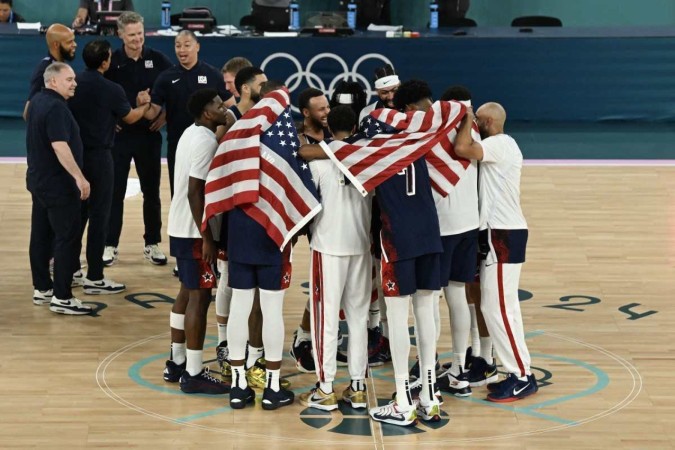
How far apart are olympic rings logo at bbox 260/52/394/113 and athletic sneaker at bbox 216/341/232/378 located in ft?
25.9

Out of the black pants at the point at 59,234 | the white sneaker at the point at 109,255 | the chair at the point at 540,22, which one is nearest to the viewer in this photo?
the black pants at the point at 59,234

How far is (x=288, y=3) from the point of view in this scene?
16406 millimetres

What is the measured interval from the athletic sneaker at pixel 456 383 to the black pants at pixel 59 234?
3120 millimetres

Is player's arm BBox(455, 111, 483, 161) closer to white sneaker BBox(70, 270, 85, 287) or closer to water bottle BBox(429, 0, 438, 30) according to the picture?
white sneaker BBox(70, 270, 85, 287)

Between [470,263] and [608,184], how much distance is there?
21.3ft

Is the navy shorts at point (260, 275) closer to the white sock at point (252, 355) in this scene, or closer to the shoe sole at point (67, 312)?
the white sock at point (252, 355)

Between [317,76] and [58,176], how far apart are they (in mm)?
7190

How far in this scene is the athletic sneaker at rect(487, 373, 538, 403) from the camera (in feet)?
24.3

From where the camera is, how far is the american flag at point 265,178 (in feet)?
23.1

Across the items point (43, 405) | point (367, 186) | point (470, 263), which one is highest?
point (367, 186)

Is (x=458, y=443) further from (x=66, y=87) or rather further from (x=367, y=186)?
(x=66, y=87)

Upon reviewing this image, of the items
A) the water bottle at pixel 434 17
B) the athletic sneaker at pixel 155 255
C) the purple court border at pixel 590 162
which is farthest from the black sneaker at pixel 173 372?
the water bottle at pixel 434 17

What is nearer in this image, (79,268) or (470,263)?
(470,263)

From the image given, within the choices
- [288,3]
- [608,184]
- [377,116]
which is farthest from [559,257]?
Result: [288,3]
